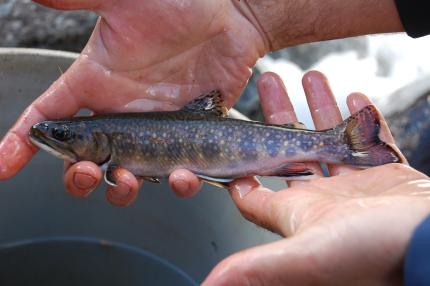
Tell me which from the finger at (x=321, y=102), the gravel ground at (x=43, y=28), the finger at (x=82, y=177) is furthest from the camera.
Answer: the gravel ground at (x=43, y=28)

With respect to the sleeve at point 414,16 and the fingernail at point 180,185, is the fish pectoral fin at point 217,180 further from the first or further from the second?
the sleeve at point 414,16

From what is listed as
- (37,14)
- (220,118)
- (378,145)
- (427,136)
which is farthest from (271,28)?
(37,14)

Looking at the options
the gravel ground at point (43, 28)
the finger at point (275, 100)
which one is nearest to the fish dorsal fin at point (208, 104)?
the finger at point (275, 100)

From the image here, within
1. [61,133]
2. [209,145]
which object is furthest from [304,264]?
[61,133]

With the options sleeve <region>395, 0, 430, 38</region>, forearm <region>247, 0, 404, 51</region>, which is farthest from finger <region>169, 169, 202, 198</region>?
sleeve <region>395, 0, 430, 38</region>

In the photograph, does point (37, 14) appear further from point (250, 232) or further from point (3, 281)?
point (250, 232)

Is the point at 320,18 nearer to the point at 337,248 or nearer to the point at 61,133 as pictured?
the point at 61,133

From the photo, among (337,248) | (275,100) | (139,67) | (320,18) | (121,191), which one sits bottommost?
(121,191)
